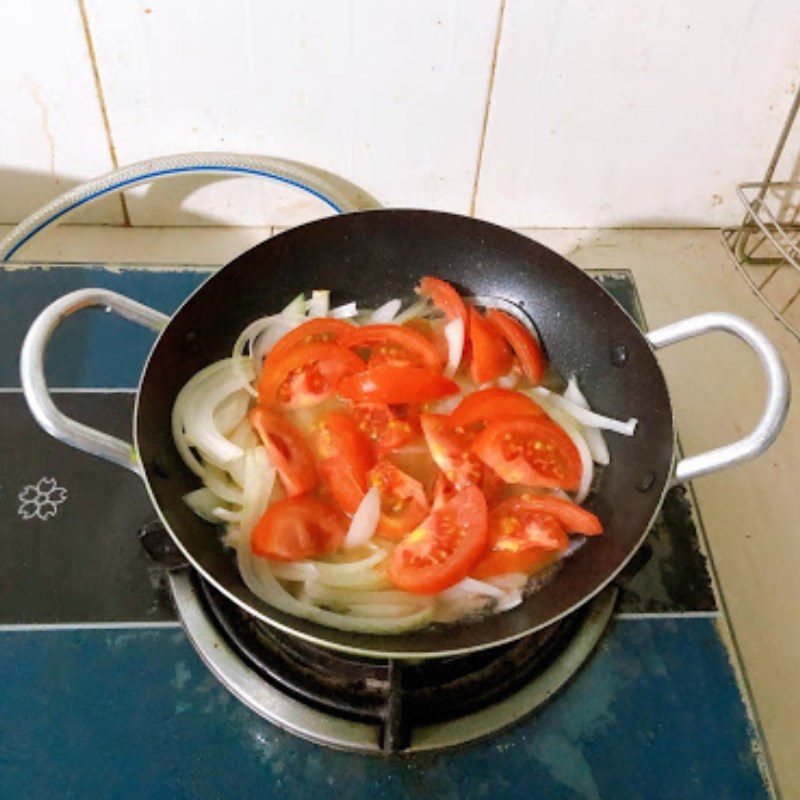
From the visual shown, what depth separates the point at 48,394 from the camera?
35.0 inches

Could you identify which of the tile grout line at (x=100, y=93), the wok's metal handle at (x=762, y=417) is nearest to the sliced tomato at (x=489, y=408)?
the wok's metal handle at (x=762, y=417)

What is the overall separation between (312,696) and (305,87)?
0.84 m

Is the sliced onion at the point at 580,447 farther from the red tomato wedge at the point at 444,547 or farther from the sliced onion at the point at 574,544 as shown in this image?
the red tomato wedge at the point at 444,547

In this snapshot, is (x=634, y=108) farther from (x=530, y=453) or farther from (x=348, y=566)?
→ (x=348, y=566)

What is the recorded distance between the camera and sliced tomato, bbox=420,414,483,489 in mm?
1000

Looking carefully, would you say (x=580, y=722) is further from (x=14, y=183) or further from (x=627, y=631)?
(x=14, y=183)

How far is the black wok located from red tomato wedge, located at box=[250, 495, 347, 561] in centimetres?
5

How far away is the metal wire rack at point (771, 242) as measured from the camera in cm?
141

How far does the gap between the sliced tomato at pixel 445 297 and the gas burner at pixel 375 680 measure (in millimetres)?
402

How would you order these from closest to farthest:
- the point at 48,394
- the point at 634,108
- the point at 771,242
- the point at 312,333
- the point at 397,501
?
the point at 48,394, the point at 397,501, the point at 312,333, the point at 634,108, the point at 771,242

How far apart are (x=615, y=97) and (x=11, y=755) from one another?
1161mm

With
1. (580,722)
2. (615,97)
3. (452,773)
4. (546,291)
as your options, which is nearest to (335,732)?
(452,773)

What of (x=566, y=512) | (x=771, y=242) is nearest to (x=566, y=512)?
(x=566, y=512)

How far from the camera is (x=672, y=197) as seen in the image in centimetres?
148
